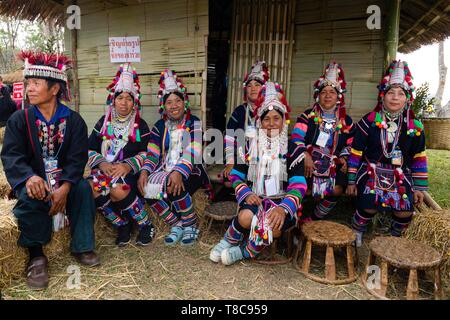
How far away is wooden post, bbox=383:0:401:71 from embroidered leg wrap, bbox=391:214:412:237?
1.89 m

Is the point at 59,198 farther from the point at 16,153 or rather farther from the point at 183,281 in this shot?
the point at 183,281

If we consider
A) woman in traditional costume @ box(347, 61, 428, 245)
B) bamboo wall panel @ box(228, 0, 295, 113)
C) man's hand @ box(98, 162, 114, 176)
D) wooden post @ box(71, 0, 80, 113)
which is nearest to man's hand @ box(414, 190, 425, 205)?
woman in traditional costume @ box(347, 61, 428, 245)

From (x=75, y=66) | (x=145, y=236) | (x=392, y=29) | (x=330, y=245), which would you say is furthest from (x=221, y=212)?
(x=75, y=66)

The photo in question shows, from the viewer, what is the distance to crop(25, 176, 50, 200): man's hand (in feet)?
9.18

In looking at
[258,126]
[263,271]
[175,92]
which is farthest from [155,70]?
[263,271]

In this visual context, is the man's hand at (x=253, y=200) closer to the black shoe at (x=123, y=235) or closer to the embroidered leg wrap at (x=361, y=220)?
the embroidered leg wrap at (x=361, y=220)

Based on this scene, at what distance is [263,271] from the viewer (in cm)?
312

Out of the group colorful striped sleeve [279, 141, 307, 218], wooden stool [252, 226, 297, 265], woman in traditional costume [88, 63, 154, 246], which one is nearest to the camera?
colorful striped sleeve [279, 141, 307, 218]

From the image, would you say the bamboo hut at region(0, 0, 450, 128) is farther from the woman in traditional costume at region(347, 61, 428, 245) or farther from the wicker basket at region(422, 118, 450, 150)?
the wicker basket at region(422, 118, 450, 150)

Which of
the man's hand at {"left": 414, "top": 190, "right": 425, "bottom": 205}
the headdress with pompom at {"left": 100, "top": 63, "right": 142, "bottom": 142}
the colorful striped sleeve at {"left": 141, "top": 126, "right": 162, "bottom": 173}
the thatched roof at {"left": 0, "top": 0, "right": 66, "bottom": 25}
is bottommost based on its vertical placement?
the man's hand at {"left": 414, "top": 190, "right": 425, "bottom": 205}

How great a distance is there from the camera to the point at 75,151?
317 cm

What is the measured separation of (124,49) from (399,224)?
411 cm

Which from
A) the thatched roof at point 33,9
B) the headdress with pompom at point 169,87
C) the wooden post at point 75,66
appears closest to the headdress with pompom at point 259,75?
the headdress with pompom at point 169,87
